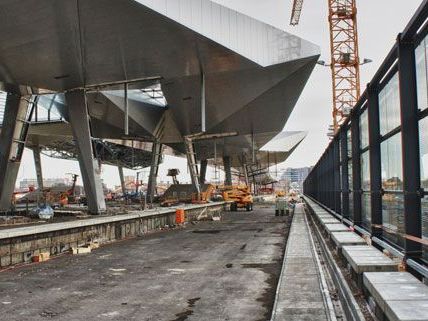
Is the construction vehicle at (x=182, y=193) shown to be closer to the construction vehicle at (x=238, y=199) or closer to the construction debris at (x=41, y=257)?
the construction vehicle at (x=238, y=199)

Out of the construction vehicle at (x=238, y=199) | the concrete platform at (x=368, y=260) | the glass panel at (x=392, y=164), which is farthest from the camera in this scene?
the construction vehicle at (x=238, y=199)

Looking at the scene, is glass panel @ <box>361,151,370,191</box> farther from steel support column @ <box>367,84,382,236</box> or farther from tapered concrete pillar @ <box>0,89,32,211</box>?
tapered concrete pillar @ <box>0,89,32,211</box>

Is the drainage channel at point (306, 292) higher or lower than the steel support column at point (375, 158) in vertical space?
lower

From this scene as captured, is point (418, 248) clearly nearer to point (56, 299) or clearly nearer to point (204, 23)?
point (56, 299)

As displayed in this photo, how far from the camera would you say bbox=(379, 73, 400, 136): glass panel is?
6.76 m

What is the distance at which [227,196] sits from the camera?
52031mm

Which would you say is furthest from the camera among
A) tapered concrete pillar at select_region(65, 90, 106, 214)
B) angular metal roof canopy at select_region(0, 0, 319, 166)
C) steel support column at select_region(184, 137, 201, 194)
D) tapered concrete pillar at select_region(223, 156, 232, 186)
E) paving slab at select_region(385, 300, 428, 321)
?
tapered concrete pillar at select_region(223, 156, 232, 186)

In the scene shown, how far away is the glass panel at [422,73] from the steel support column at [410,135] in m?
0.12

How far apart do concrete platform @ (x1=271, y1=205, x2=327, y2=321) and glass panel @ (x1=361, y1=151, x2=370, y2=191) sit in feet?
7.17

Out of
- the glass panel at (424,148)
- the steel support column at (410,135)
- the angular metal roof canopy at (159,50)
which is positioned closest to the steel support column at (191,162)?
the angular metal roof canopy at (159,50)

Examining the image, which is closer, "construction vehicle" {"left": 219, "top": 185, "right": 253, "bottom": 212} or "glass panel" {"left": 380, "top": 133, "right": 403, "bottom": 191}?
"glass panel" {"left": 380, "top": 133, "right": 403, "bottom": 191}

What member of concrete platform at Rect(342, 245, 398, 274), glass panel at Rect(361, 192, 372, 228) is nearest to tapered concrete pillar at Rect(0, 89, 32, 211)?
glass panel at Rect(361, 192, 372, 228)

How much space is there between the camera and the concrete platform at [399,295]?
4.10 m

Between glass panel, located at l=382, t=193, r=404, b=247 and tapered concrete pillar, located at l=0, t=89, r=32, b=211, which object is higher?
tapered concrete pillar, located at l=0, t=89, r=32, b=211
